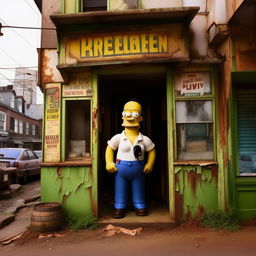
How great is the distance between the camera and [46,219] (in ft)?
15.0

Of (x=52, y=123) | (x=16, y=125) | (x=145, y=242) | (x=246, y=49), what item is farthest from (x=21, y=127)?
(x=246, y=49)

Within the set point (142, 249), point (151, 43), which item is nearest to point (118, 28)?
point (151, 43)

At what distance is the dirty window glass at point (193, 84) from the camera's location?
516cm

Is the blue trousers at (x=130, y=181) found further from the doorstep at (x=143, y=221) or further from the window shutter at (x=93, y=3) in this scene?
the window shutter at (x=93, y=3)

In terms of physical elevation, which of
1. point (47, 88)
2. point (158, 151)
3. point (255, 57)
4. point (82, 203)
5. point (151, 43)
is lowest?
point (82, 203)

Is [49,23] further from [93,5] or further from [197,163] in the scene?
[197,163]

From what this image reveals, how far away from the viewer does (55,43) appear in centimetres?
560

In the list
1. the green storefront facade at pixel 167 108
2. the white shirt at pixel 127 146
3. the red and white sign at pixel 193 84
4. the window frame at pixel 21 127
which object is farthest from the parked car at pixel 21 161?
the window frame at pixel 21 127

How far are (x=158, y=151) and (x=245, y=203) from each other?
107 inches

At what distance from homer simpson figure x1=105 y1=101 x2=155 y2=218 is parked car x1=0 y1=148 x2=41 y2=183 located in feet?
21.1

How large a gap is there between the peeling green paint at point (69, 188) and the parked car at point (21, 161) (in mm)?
5643

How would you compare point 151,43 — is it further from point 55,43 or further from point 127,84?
point 55,43

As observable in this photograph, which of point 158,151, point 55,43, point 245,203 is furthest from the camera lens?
point 158,151

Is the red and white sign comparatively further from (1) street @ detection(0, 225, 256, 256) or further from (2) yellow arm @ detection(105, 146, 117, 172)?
(1) street @ detection(0, 225, 256, 256)
